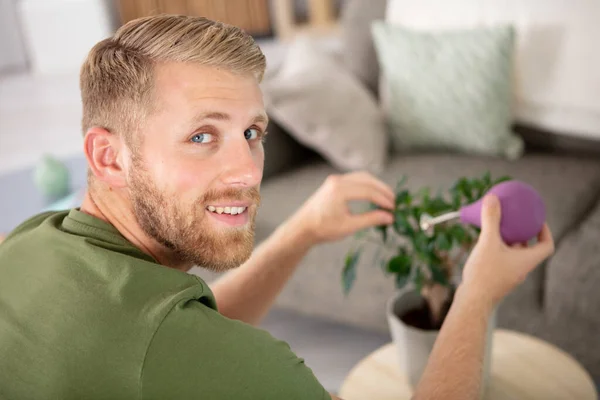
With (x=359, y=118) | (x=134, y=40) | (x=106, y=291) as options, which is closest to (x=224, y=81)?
(x=134, y=40)

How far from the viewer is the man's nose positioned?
921 mm

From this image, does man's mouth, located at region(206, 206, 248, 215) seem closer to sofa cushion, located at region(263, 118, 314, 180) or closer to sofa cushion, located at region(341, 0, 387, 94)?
sofa cushion, located at region(263, 118, 314, 180)

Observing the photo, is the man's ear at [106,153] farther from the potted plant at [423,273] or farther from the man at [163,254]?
the potted plant at [423,273]

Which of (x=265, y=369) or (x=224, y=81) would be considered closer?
(x=265, y=369)

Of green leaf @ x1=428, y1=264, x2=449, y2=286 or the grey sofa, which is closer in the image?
green leaf @ x1=428, y1=264, x2=449, y2=286

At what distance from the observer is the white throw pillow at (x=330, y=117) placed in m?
2.00

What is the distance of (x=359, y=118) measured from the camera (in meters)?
2.07

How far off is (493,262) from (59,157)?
3311 millimetres

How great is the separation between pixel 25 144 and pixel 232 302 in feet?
11.4

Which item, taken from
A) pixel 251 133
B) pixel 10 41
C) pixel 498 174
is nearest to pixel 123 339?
pixel 251 133

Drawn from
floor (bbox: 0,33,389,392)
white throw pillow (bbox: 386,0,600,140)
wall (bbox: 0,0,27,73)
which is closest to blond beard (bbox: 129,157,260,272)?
floor (bbox: 0,33,389,392)

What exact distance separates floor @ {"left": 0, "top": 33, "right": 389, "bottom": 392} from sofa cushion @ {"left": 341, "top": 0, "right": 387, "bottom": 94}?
836 mm

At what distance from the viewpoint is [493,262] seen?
1.01 metres

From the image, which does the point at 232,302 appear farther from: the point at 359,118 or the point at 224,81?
the point at 359,118
